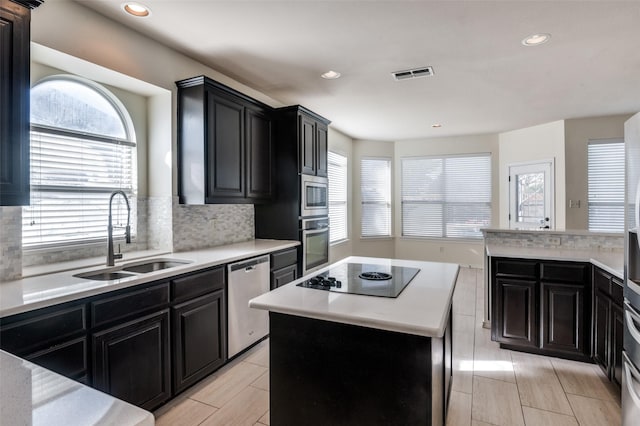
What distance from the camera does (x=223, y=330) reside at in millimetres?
2676

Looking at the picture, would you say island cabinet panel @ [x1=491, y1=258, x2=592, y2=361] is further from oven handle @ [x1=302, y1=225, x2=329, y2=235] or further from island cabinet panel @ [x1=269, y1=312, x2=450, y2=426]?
oven handle @ [x1=302, y1=225, x2=329, y2=235]

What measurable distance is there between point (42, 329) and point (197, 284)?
955 millimetres

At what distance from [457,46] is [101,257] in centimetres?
341

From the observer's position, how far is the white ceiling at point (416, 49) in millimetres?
2336

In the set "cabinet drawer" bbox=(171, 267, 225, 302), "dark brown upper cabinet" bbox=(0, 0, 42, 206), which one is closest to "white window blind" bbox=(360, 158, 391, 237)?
"cabinet drawer" bbox=(171, 267, 225, 302)

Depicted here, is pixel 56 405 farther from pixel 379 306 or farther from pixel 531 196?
pixel 531 196

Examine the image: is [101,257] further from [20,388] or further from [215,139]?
[20,388]

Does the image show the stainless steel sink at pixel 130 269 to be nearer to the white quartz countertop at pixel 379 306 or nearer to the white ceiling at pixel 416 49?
the white quartz countertop at pixel 379 306

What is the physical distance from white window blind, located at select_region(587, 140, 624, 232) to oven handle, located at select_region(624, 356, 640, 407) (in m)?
4.37

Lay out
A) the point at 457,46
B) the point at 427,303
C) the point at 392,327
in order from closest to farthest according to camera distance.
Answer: the point at 392,327 → the point at 427,303 → the point at 457,46

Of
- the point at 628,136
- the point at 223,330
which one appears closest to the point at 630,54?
the point at 628,136

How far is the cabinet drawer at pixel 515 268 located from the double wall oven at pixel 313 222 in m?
1.95

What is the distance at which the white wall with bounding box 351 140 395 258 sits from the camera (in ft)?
22.8

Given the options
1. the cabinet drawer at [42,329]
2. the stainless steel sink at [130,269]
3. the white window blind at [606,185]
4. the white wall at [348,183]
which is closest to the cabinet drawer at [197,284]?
the stainless steel sink at [130,269]
